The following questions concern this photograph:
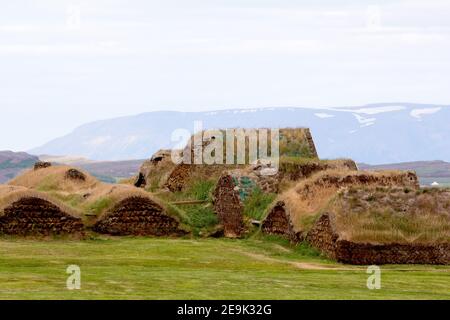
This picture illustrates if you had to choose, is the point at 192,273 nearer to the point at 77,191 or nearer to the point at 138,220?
the point at 138,220

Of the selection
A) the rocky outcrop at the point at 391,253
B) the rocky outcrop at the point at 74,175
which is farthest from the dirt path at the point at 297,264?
the rocky outcrop at the point at 74,175

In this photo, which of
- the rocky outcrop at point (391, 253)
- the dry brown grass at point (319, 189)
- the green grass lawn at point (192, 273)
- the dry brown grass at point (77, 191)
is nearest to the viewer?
the green grass lawn at point (192, 273)

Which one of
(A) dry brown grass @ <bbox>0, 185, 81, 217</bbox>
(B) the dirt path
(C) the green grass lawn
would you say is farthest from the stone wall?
(B) the dirt path

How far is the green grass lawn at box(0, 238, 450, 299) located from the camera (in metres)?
25.7

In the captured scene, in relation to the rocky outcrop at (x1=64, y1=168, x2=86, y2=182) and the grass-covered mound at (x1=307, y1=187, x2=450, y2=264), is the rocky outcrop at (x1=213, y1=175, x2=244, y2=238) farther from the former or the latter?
the rocky outcrop at (x1=64, y1=168, x2=86, y2=182)

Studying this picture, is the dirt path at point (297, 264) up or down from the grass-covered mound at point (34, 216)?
down

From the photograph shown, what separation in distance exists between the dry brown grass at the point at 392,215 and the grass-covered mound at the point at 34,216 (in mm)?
13024

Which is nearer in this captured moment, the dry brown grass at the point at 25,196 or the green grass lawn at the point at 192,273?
the green grass lawn at the point at 192,273

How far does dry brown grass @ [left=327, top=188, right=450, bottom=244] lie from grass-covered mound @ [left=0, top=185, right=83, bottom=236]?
13024mm

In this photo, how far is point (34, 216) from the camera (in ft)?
159

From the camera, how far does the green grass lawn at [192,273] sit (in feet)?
84.4

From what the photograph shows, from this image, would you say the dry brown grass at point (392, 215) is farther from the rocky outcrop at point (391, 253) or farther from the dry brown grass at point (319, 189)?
the dry brown grass at point (319, 189)
